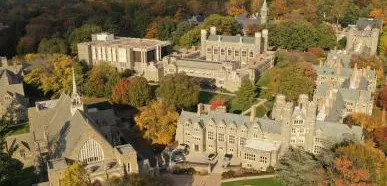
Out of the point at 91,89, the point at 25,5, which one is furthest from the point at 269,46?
the point at 25,5

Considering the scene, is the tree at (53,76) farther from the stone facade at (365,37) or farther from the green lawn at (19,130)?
the stone facade at (365,37)

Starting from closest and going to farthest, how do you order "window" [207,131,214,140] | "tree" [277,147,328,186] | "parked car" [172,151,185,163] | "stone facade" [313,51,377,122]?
1. "tree" [277,147,328,186]
2. "parked car" [172,151,185,163]
3. "window" [207,131,214,140]
4. "stone facade" [313,51,377,122]

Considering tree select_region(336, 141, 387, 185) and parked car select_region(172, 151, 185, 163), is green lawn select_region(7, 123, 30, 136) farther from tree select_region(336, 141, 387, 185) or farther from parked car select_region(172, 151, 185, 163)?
tree select_region(336, 141, 387, 185)

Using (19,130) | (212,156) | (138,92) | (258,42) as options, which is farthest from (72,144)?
(258,42)

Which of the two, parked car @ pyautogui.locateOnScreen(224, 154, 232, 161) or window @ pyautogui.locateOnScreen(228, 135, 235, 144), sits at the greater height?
window @ pyautogui.locateOnScreen(228, 135, 235, 144)

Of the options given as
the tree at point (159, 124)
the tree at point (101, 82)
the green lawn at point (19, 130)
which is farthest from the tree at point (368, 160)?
the green lawn at point (19, 130)

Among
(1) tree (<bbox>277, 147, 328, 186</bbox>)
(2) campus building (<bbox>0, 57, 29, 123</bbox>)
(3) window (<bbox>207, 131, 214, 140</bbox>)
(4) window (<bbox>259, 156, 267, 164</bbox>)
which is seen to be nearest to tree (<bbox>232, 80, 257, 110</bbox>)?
(3) window (<bbox>207, 131, 214, 140</bbox>)

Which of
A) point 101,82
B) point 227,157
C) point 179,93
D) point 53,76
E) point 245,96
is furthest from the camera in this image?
point 53,76

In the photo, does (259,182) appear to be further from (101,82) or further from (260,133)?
(101,82)
